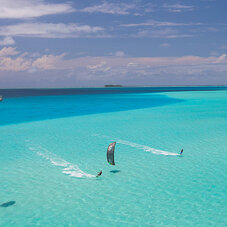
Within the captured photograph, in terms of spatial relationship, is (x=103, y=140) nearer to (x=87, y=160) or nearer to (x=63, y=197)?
(x=87, y=160)

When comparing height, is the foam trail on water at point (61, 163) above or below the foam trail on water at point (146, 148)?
below

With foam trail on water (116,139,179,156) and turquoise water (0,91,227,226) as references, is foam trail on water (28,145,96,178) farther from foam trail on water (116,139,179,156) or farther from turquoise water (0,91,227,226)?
foam trail on water (116,139,179,156)

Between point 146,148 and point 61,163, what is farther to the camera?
point 146,148

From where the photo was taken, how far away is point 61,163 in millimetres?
16328

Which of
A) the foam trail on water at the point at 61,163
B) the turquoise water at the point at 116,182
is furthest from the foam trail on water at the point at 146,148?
the foam trail on water at the point at 61,163

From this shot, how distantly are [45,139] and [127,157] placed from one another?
9.38 m

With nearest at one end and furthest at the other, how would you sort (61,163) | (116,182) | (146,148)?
(116,182)
(61,163)
(146,148)

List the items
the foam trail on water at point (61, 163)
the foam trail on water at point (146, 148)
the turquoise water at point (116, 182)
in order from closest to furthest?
1. the turquoise water at point (116, 182)
2. the foam trail on water at point (61, 163)
3. the foam trail on water at point (146, 148)

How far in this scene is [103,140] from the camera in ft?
75.4

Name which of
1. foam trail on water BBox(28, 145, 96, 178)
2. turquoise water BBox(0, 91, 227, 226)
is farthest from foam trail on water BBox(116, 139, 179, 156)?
foam trail on water BBox(28, 145, 96, 178)

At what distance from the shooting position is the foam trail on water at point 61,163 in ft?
46.7

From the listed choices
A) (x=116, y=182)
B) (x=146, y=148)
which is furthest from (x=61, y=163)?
(x=146, y=148)

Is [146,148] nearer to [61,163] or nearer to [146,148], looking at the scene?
[146,148]

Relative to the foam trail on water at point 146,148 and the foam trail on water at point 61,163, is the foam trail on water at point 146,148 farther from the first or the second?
the foam trail on water at point 61,163
